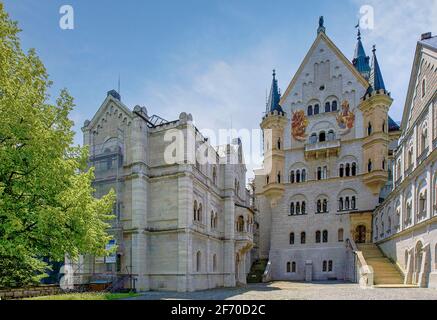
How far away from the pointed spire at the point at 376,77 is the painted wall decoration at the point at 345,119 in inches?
156

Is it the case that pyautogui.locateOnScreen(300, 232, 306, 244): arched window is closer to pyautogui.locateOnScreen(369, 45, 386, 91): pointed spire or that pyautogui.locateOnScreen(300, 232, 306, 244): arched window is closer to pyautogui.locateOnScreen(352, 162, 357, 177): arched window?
pyautogui.locateOnScreen(352, 162, 357, 177): arched window

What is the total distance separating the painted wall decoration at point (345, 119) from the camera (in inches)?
1698

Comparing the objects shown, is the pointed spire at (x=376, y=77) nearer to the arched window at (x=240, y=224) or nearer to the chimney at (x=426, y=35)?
the chimney at (x=426, y=35)

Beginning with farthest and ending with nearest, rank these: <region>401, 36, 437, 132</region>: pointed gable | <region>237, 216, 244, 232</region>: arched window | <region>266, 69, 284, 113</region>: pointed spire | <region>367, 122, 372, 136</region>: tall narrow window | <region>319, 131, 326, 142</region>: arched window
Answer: <region>266, 69, 284, 113</region>: pointed spire < <region>319, 131, 326, 142</region>: arched window < <region>367, 122, 372, 136</region>: tall narrow window < <region>237, 216, 244, 232</region>: arched window < <region>401, 36, 437, 132</region>: pointed gable

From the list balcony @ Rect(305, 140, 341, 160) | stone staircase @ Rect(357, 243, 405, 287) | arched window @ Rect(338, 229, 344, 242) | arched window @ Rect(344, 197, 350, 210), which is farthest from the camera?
balcony @ Rect(305, 140, 341, 160)

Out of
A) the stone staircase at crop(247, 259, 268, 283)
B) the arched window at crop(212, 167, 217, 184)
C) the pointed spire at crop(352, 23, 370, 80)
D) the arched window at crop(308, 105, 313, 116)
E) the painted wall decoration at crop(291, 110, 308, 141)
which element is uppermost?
the pointed spire at crop(352, 23, 370, 80)

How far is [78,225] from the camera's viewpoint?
48.1 ft

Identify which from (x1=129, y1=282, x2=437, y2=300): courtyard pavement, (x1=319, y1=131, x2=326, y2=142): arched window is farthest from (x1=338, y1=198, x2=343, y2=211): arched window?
(x1=129, y1=282, x2=437, y2=300): courtyard pavement

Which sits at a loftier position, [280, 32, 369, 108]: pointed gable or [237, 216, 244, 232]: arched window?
[280, 32, 369, 108]: pointed gable

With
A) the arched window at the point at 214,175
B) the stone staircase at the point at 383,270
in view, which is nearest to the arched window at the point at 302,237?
the stone staircase at the point at 383,270

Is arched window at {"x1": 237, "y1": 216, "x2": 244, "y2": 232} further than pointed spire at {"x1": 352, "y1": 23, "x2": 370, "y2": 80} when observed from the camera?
No

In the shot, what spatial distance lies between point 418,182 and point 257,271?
25178 mm

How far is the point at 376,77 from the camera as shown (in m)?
42.2

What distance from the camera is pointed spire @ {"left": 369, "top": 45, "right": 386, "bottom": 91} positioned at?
4169 centimetres
